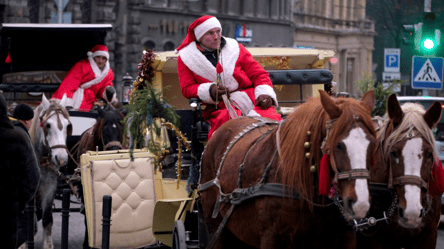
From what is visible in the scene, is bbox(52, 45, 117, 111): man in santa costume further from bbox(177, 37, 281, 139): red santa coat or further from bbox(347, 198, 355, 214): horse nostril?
bbox(347, 198, 355, 214): horse nostril

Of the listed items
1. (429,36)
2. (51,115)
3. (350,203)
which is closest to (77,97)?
(51,115)

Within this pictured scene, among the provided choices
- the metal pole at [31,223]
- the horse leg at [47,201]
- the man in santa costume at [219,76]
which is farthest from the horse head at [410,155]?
the horse leg at [47,201]

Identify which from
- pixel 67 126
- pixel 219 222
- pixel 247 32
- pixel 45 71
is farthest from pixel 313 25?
pixel 219 222

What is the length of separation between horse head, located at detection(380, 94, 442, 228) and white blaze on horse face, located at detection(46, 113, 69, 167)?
18.2ft

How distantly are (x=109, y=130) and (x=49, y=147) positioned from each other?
817 millimetres

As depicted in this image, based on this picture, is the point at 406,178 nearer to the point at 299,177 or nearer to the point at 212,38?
the point at 299,177

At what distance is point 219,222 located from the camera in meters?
6.44

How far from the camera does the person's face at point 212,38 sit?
725cm

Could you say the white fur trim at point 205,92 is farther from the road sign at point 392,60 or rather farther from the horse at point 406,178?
the road sign at point 392,60

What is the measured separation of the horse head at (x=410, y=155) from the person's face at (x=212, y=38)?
2014 mm

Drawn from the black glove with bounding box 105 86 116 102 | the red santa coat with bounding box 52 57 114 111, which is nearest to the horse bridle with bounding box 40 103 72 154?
the black glove with bounding box 105 86 116 102

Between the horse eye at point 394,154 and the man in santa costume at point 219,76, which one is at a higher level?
the man in santa costume at point 219,76

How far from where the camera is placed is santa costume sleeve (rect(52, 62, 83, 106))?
1380 cm

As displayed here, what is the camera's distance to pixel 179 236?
6.84 meters
